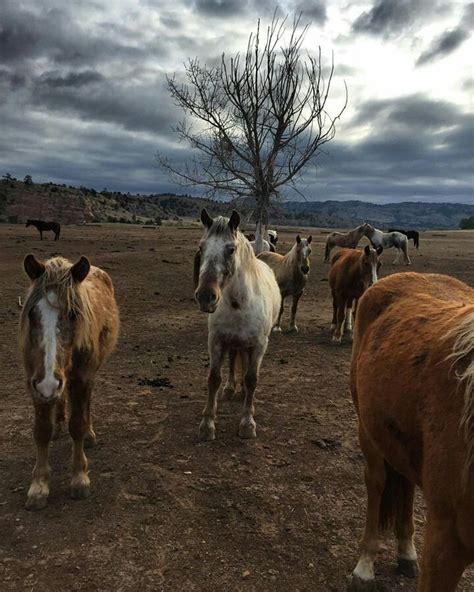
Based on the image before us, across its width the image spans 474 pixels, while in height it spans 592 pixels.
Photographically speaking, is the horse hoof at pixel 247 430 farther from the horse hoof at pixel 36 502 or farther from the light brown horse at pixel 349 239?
the light brown horse at pixel 349 239

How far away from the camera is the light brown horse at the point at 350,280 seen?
9.39 metres

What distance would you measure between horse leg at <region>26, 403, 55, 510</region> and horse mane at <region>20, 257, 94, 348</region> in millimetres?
629

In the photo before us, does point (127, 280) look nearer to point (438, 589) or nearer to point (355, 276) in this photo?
point (355, 276)

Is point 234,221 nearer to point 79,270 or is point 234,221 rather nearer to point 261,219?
point 79,270

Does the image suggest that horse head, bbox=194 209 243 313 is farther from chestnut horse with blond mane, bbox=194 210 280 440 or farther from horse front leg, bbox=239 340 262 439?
horse front leg, bbox=239 340 262 439

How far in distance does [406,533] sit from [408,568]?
22 centimetres

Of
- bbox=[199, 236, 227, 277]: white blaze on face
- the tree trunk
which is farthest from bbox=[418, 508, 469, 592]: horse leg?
the tree trunk

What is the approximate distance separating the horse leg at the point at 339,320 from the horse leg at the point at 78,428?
21.4 feet

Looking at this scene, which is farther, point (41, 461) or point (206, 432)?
point (206, 432)

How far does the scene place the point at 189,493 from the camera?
3873 mm

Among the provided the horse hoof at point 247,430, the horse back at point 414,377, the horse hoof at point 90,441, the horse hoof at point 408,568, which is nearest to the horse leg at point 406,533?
the horse hoof at point 408,568

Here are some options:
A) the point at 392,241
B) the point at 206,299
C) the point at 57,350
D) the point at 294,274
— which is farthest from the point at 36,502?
the point at 392,241

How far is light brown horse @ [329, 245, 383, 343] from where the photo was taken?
9.39m

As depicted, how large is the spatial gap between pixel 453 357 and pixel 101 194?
3271 inches
